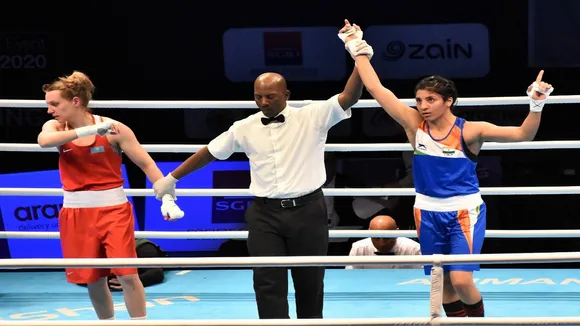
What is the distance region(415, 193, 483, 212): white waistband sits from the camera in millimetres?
3752

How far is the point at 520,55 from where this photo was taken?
22.8ft

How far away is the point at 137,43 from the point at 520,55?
2.80m

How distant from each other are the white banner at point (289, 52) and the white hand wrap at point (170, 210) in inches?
129

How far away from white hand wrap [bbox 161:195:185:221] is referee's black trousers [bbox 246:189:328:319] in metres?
0.36

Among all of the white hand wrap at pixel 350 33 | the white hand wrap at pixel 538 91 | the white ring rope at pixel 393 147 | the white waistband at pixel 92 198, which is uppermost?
the white hand wrap at pixel 350 33

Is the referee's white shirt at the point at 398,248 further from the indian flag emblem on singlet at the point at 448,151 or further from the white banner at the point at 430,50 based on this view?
the white banner at the point at 430,50

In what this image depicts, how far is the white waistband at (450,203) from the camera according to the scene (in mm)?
3752

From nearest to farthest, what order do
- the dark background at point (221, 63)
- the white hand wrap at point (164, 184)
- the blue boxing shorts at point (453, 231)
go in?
1. the blue boxing shorts at point (453, 231)
2. the white hand wrap at point (164, 184)
3. the dark background at point (221, 63)

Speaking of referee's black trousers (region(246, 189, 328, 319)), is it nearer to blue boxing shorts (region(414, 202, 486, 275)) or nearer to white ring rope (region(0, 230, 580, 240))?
blue boxing shorts (region(414, 202, 486, 275))

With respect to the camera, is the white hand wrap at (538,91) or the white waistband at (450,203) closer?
the white hand wrap at (538,91)

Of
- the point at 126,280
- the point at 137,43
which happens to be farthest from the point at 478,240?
the point at 137,43

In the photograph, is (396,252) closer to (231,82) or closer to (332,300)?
(332,300)

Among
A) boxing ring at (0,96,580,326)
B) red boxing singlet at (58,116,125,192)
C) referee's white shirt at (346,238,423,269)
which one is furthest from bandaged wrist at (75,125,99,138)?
referee's white shirt at (346,238,423,269)

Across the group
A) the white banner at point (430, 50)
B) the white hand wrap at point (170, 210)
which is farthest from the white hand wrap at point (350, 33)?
the white banner at point (430, 50)
